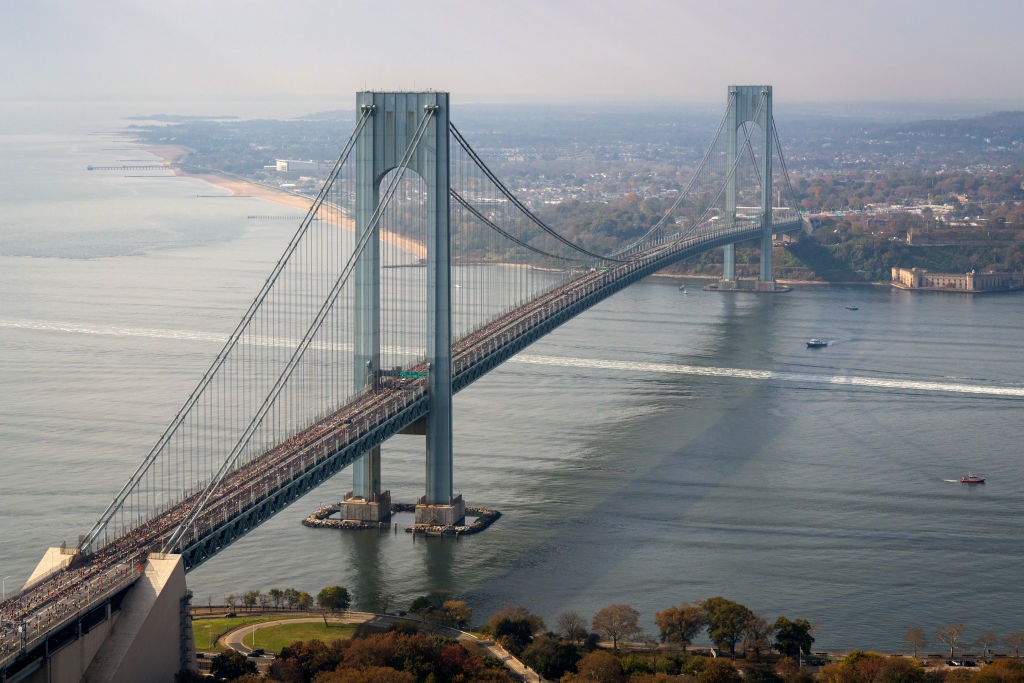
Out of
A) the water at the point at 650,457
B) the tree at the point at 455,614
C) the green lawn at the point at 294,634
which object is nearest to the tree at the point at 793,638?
the water at the point at 650,457

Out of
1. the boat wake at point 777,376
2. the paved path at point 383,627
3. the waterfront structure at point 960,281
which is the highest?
the waterfront structure at point 960,281

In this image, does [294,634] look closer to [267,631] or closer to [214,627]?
[267,631]

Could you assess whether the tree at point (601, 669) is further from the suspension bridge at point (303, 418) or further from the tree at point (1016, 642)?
the tree at point (1016, 642)

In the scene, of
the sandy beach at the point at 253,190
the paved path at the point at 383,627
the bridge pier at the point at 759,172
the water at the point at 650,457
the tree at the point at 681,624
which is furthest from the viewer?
the sandy beach at the point at 253,190

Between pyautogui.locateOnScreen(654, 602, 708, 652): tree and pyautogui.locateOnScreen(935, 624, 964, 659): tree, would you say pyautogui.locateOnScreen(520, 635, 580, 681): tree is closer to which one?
pyautogui.locateOnScreen(654, 602, 708, 652): tree

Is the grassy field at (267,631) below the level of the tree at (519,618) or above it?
below

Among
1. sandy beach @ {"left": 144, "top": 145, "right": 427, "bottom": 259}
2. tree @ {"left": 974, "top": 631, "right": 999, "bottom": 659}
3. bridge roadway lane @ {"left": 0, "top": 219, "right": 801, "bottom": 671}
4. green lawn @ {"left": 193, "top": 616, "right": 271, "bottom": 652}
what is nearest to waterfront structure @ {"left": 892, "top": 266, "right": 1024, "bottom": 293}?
sandy beach @ {"left": 144, "top": 145, "right": 427, "bottom": 259}

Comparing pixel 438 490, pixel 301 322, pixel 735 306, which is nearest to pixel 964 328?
pixel 735 306
